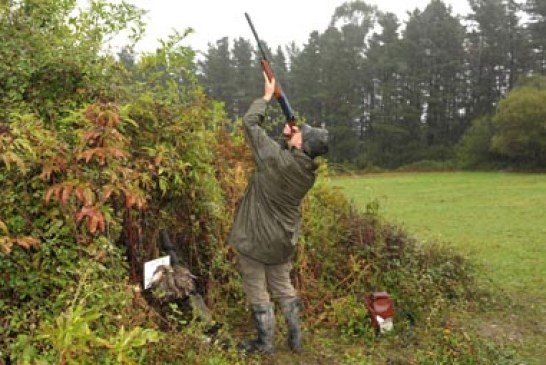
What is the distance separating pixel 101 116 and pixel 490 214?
14193 millimetres

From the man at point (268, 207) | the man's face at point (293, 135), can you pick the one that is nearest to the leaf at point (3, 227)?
the man at point (268, 207)

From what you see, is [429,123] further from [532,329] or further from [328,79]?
[532,329]

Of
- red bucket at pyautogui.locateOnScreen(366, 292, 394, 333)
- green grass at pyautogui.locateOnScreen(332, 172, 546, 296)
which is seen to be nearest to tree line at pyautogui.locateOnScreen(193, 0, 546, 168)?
green grass at pyautogui.locateOnScreen(332, 172, 546, 296)

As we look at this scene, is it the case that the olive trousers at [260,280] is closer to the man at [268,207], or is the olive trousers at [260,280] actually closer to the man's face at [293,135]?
the man at [268,207]

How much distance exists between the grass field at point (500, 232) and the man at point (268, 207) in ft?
8.18

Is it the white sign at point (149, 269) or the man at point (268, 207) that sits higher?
the man at point (268, 207)

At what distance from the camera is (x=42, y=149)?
13.1 feet

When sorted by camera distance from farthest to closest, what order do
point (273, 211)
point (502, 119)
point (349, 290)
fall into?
point (502, 119) < point (349, 290) < point (273, 211)

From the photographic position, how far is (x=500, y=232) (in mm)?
12812

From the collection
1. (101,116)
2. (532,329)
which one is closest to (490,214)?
(532,329)

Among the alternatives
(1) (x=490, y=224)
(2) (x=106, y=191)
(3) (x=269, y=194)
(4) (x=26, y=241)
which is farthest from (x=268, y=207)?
(1) (x=490, y=224)

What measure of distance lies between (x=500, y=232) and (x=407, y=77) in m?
47.3

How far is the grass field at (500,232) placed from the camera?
6599 millimetres

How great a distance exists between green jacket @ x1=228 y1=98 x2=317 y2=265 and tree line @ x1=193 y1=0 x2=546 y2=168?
48817 mm
